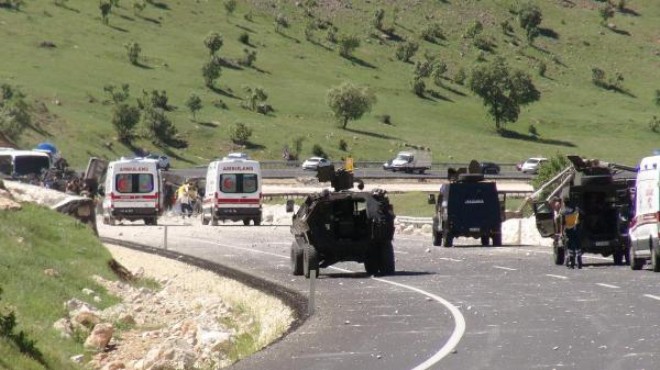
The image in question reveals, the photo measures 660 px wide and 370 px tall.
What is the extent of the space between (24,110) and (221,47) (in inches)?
2061

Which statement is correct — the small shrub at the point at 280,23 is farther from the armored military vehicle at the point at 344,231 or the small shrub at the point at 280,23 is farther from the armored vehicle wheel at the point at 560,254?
the armored military vehicle at the point at 344,231

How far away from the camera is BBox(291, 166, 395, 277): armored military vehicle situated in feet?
97.5

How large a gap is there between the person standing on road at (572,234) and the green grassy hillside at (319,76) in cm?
7842

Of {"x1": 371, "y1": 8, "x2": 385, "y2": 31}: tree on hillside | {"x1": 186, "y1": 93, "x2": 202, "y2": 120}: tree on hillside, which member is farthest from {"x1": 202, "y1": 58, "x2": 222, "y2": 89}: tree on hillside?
{"x1": 371, "y1": 8, "x2": 385, "y2": 31}: tree on hillside

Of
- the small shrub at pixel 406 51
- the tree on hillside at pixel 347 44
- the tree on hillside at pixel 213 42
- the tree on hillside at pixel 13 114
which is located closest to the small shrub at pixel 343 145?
the tree on hillside at pixel 13 114

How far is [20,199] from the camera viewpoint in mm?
40844

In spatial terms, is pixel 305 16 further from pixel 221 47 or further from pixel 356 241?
pixel 356 241

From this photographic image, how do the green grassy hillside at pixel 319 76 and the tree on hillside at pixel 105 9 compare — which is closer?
the green grassy hillside at pixel 319 76

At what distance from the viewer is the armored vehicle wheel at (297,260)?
30641 millimetres

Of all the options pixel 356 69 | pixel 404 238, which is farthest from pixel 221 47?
pixel 404 238

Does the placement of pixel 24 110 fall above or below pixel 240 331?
above

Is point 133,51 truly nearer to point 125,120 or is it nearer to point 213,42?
point 213,42

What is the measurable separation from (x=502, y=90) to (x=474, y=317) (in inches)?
5179

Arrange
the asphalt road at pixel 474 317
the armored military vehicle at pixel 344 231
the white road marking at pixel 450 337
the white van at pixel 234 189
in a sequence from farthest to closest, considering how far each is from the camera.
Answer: the white van at pixel 234 189, the armored military vehicle at pixel 344 231, the asphalt road at pixel 474 317, the white road marking at pixel 450 337
